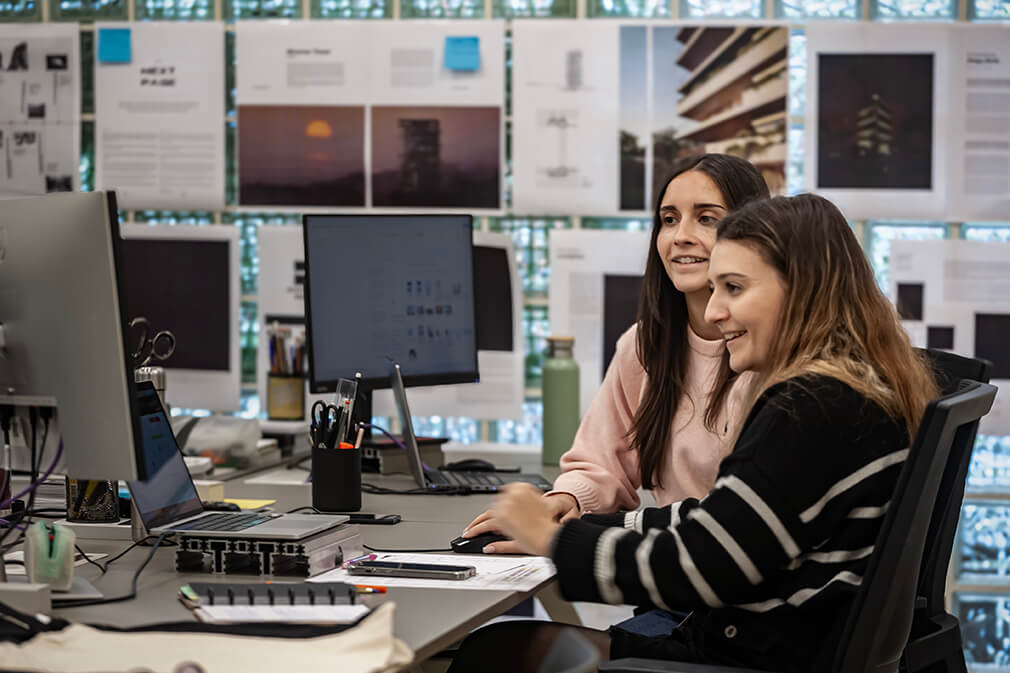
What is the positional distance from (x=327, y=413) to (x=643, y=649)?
2.24 feet

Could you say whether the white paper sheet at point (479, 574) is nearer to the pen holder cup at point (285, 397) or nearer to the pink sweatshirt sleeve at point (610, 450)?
the pink sweatshirt sleeve at point (610, 450)

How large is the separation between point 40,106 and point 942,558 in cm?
259

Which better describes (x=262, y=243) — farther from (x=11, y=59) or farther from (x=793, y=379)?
(x=793, y=379)

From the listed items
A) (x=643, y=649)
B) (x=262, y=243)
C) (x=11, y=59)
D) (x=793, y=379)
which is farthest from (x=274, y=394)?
(x=793, y=379)

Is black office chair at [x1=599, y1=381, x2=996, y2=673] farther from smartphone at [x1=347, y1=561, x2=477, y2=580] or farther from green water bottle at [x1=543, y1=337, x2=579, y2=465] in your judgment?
green water bottle at [x1=543, y1=337, x2=579, y2=465]

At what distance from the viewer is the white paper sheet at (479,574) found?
1.37 metres

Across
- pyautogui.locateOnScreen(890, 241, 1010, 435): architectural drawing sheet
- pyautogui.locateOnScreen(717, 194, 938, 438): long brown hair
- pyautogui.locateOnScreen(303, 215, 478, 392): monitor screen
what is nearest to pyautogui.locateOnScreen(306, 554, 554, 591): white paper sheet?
pyautogui.locateOnScreen(717, 194, 938, 438): long brown hair

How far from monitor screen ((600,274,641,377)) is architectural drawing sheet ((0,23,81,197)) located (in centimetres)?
152

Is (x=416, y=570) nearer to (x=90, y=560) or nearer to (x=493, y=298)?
(x=90, y=560)

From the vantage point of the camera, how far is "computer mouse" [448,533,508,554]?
62.2 inches

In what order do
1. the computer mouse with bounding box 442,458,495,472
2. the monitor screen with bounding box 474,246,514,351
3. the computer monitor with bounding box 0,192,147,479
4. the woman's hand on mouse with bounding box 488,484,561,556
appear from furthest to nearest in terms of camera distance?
1. the monitor screen with bounding box 474,246,514,351
2. the computer mouse with bounding box 442,458,495,472
3. the woman's hand on mouse with bounding box 488,484,561,556
4. the computer monitor with bounding box 0,192,147,479

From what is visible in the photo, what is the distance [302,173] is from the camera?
2.90 m

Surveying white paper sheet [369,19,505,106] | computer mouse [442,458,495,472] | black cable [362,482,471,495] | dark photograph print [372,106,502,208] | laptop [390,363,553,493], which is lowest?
computer mouse [442,458,495,472]

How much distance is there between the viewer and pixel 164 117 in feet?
9.68
